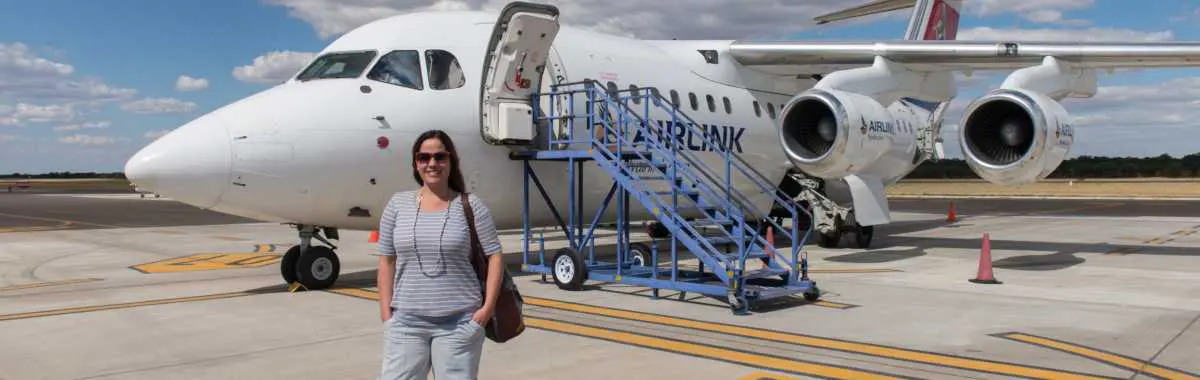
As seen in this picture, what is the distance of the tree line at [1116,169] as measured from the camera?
69.9 m

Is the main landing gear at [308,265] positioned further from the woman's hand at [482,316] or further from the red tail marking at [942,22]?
the red tail marking at [942,22]

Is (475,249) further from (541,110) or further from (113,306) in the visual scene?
(541,110)

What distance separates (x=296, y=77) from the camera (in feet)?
33.9

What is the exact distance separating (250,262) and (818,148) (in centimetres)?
870

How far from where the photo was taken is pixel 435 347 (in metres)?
3.89

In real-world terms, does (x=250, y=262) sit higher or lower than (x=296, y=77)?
lower

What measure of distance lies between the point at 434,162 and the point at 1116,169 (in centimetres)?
7674

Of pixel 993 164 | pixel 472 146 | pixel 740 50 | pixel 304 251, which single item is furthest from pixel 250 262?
pixel 993 164

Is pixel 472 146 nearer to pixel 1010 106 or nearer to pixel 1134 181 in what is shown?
pixel 1010 106

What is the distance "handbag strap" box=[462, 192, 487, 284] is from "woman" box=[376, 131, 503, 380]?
2 cm

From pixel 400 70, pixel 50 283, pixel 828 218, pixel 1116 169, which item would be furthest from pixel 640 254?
pixel 1116 169

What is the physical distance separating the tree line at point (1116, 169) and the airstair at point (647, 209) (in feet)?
205

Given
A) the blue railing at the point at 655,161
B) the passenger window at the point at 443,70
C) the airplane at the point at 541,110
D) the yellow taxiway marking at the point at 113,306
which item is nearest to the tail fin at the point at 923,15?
the airplane at the point at 541,110

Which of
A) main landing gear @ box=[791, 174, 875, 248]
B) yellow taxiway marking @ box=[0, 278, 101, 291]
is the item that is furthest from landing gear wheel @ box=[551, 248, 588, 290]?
main landing gear @ box=[791, 174, 875, 248]
